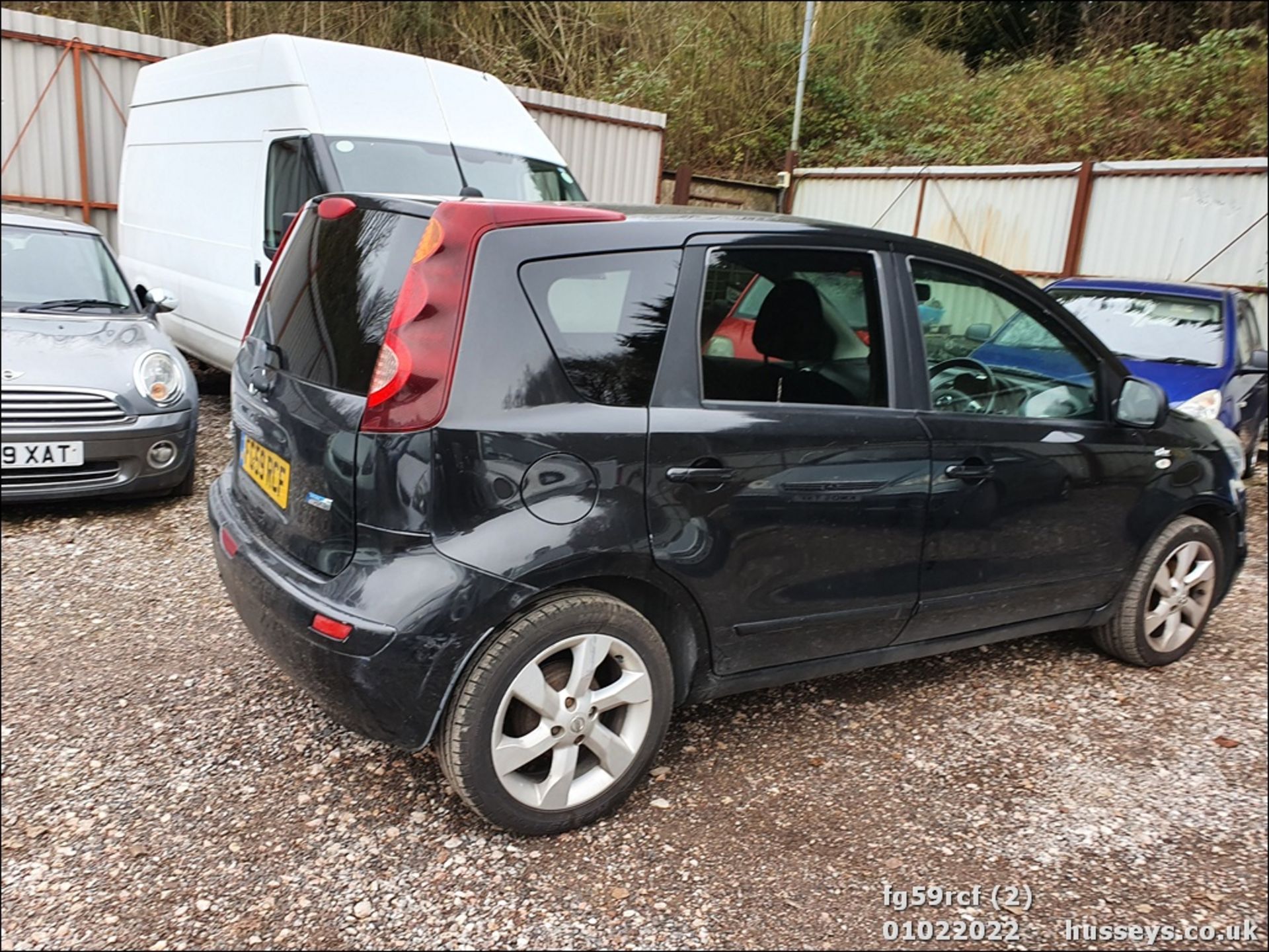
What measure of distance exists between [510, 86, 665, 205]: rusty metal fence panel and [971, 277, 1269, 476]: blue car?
241 inches

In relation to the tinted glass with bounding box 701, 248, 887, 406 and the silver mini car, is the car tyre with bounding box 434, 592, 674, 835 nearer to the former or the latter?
the tinted glass with bounding box 701, 248, 887, 406

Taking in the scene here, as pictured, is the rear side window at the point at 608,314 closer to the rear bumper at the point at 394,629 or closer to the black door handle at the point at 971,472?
the rear bumper at the point at 394,629

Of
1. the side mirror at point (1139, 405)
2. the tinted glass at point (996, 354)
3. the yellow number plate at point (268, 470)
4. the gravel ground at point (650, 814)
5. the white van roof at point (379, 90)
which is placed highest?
the white van roof at point (379, 90)

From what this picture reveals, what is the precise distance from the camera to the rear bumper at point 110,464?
15.6 ft

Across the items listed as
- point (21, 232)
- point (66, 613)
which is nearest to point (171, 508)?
point (66, 613)

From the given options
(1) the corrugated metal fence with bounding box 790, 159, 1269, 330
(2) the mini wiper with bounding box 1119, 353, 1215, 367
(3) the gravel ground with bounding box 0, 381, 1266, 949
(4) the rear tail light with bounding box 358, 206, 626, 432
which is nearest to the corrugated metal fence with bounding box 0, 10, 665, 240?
(3) the gravel ground with bounding box 0, 381, 1266, 949

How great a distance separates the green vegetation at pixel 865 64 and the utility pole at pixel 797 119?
25.2 inches

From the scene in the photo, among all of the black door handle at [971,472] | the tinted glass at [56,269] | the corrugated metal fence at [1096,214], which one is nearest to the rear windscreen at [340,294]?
the black door handle at [971,472]

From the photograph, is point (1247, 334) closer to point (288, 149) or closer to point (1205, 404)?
point (1205, 404)

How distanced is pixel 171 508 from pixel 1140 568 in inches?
192

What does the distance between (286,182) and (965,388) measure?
480 cm

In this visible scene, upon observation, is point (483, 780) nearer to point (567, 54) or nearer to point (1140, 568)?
point (1140, 568)

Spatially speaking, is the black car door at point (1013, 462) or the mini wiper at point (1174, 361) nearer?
the black car door at point (1013, 462)

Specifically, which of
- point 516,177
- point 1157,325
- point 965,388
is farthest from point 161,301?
point 1157,325
